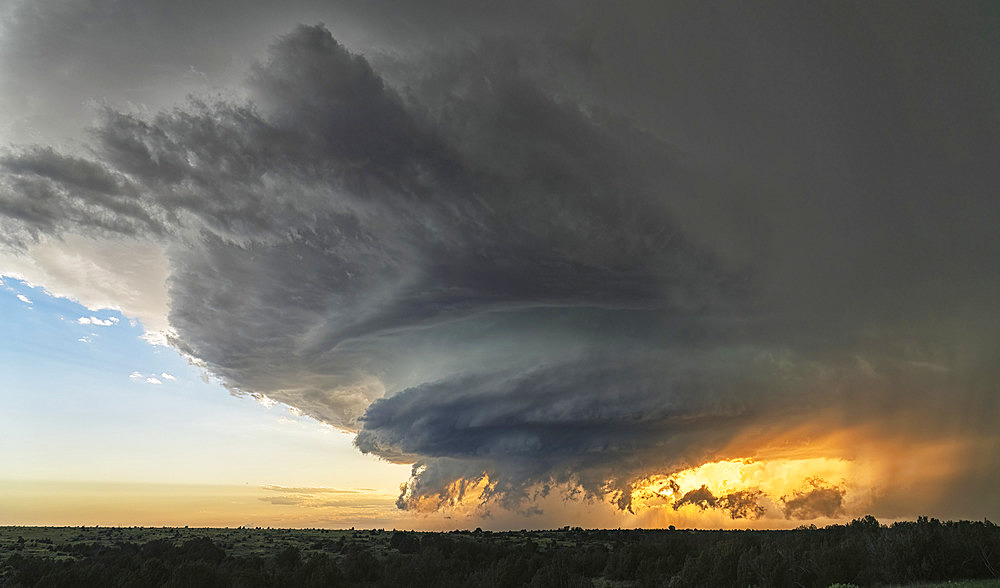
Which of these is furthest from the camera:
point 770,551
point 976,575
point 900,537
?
point 770,551

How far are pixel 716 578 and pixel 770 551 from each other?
217 inches

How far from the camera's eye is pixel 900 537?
4778cm

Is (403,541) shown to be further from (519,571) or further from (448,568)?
(519,571)

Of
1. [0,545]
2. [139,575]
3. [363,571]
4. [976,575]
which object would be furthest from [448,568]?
[0,545]

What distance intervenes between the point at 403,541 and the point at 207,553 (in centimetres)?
3850

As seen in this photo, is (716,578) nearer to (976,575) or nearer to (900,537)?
(900,537)

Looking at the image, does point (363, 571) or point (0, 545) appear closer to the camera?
point (363, 571)

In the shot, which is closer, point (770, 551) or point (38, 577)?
point (770, 551)

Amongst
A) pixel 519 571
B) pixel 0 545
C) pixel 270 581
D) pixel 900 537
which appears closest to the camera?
pixel 900 537

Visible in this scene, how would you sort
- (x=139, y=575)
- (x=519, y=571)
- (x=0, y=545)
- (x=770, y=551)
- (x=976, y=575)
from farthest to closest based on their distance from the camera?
(x=0, y=545), (x=519, y=571), (x=139, y=575), (x=770, y=551), (x=976, y=575)

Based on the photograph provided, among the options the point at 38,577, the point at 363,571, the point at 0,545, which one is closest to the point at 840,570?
the point at 363,571

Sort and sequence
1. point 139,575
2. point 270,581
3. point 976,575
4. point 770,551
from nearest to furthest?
point 976,575 < point 770,551 < point 139,575 < point 270,581

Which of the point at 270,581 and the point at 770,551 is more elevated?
the point at 770,551

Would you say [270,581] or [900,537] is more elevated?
[900,537]
